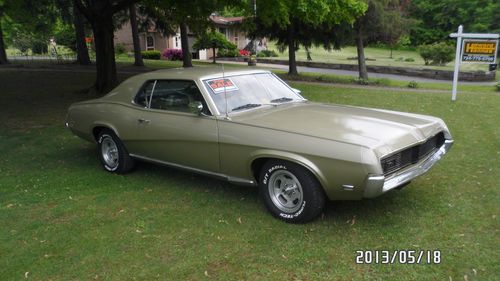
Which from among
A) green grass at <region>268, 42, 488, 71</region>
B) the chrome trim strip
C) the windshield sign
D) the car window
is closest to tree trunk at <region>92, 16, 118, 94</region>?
the car window

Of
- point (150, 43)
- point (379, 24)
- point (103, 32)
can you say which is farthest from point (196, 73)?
point (150, 43)

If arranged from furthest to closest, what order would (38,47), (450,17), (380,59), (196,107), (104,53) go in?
(450,17)
(38,47)
(380,59)
(104,53)
(196,107)

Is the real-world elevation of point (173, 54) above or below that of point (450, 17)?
below

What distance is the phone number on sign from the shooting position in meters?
3.65

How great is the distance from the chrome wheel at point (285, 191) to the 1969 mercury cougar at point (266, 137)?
0.03 ft

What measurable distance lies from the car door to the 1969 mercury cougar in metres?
0.01

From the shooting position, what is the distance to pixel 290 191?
4.37 m

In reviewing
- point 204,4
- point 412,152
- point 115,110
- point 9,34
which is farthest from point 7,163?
point 9,34

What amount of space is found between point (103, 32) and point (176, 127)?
9.49 m

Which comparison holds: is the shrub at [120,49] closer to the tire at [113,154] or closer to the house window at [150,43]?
the house window at [150,43]

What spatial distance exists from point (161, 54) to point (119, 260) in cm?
4115

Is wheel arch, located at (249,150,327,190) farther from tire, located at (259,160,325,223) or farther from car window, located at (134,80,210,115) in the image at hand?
car window, located at (134,80,210,115)

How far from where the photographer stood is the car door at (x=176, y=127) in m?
4.86

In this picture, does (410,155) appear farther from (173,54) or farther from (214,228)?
(173,54)
